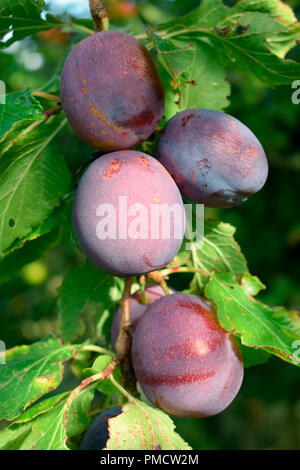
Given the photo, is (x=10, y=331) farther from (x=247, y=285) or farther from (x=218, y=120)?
(x=218, y=120)

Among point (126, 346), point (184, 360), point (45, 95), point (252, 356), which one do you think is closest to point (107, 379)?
point (126, 346)

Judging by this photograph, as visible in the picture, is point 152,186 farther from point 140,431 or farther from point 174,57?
point 140,431

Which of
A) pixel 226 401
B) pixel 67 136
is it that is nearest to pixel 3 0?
pixel 226 401

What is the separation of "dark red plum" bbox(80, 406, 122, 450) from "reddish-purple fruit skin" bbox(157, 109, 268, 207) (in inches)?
21.7

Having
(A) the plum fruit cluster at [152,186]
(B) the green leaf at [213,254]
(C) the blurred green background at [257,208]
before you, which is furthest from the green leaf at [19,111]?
(C) the blurred green background at [257,208]

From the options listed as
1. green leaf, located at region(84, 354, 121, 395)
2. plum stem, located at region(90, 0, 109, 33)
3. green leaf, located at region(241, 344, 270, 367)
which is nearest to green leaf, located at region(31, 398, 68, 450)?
green leaf, located at region(84, 354, 121, 395)

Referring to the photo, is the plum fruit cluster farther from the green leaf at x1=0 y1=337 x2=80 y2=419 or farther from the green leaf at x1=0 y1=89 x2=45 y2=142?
the green leaf at x1=0 y1=337 x2=80 y2=419

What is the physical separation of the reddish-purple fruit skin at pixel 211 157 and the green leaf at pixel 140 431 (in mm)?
470

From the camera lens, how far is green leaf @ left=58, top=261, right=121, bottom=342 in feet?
4.19

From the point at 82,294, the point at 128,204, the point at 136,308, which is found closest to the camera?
the point at 128,204

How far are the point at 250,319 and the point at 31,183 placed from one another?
58 cm

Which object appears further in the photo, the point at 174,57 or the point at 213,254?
the point at 213,254

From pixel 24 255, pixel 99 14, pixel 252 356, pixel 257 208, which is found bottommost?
pixel 257 208

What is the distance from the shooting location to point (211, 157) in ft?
3.08
